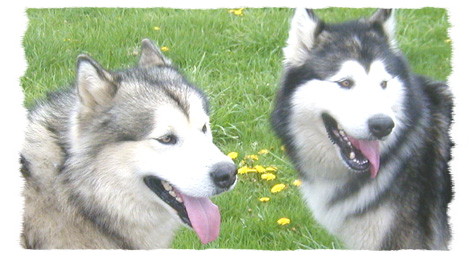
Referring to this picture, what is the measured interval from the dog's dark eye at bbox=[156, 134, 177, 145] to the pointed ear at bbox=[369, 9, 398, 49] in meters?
1.01

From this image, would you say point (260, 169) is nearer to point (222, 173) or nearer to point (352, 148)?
point (352, 148)

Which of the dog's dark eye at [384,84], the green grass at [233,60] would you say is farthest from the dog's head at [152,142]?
the dog's dark eye at [384,84]

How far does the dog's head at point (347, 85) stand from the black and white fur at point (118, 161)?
0.46 m

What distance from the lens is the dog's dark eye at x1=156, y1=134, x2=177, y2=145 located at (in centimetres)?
263

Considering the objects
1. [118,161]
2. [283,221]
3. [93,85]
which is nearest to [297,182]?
[283,221]

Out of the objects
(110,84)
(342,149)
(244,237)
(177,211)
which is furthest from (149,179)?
(342,149)

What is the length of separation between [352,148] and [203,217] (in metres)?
0.70

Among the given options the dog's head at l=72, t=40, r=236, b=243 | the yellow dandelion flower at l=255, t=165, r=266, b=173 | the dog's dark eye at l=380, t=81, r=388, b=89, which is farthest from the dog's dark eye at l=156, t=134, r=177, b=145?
A: the dog's dark eye at l=380, t=81, r=388, b=89

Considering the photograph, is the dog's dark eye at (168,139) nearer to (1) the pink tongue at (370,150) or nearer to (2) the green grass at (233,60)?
(2) the green grass at (233,60)

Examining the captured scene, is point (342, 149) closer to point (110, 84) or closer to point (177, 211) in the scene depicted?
point (177, 211)

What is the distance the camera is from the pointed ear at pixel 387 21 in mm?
2982

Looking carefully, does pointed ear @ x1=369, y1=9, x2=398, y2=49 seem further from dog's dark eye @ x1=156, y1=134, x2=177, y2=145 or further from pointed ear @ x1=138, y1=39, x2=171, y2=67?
dog's dark eye @ x1=156, y1=134, x2=177, y2=145

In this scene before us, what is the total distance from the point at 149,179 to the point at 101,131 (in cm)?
26

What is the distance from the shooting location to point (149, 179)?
269cm
